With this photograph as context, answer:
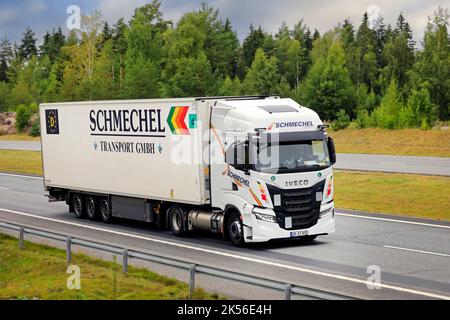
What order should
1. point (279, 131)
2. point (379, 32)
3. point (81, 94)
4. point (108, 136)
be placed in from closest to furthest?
1. point (279, 131)
2. point (108, 136)
3. point (81, 94)
4. point (379, 32)

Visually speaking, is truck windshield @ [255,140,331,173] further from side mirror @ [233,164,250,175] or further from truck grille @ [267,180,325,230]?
truck grille @ [267,180,325,230]

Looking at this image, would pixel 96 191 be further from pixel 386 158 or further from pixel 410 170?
pixel 386 158

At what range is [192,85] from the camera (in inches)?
2707

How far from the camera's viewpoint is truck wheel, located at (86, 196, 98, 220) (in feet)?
83.9

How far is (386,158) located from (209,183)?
24709 millimetres

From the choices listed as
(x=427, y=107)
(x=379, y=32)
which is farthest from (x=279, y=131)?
(x=379, y=32)

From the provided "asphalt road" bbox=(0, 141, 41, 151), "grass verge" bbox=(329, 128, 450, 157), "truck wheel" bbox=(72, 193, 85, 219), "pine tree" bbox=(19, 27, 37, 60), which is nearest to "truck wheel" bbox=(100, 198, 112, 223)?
"truck wheel" bbox=(72, 193, 85, 219)

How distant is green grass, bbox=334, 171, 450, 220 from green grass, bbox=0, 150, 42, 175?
19085 millimetres

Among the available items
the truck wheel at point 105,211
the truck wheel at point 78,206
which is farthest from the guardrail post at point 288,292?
the truck wheel at point 78,206

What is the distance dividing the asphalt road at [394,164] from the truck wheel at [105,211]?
15.8 meters

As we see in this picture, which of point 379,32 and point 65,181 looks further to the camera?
point 379,32

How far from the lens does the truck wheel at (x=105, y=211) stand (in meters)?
24.8

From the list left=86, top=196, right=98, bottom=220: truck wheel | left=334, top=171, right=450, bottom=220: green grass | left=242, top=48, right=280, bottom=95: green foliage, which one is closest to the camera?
left=86, top=196, right=98, bottom=220: truck wheel

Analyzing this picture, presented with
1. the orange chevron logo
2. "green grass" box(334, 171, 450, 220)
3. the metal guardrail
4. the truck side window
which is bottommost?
"green grass" box(334, 171, 450, 220)
